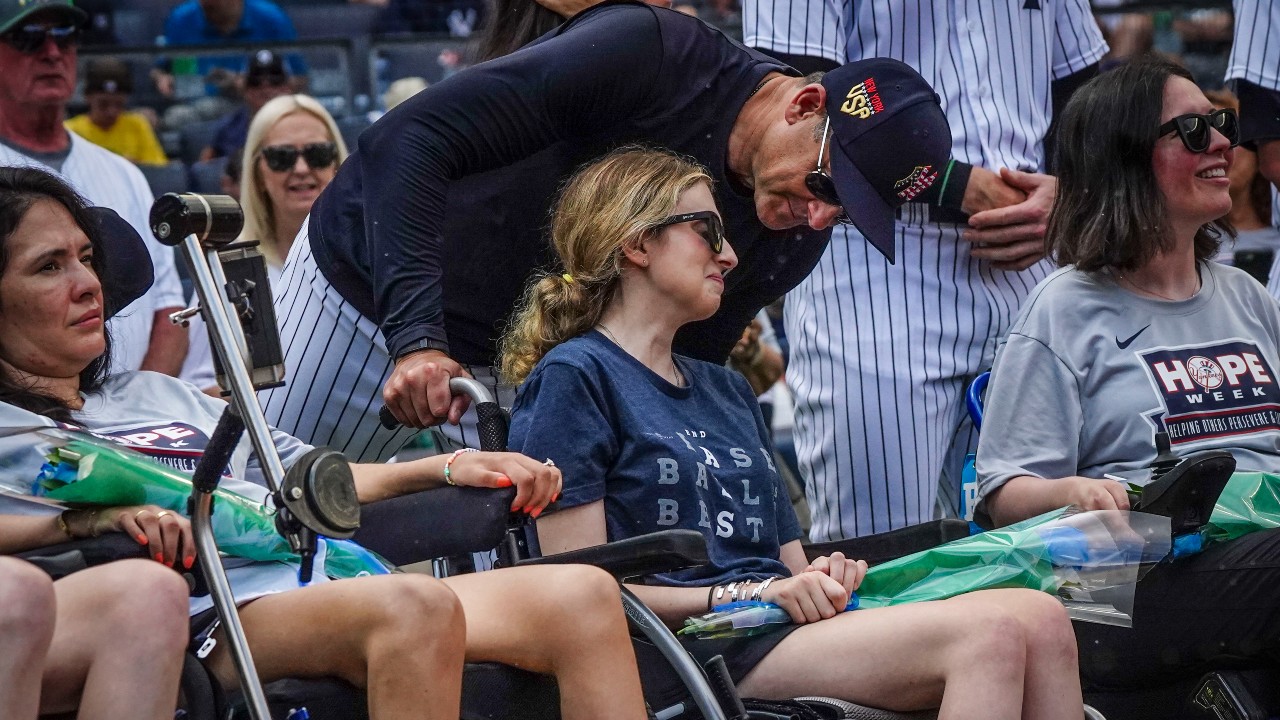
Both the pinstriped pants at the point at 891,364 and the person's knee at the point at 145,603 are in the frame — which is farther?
the pinstriped pants at the point at 891,364

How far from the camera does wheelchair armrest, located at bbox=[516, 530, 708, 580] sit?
2.51 meters

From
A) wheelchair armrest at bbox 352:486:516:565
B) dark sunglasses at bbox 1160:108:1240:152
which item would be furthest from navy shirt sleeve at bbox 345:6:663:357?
dark sunglasses at bbox 1160:108:1240:152

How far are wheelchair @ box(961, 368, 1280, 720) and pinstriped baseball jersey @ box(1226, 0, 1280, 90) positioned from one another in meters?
1.61

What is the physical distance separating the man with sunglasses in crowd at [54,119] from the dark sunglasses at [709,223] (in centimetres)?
251

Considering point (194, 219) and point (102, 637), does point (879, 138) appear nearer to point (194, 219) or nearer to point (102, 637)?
point (194, 219)

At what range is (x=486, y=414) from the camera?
2.94 m

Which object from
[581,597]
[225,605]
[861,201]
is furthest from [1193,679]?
[225,605]

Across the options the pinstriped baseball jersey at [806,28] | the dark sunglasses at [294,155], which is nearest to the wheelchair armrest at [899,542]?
the pinstriped baseball jersey at [806,28]

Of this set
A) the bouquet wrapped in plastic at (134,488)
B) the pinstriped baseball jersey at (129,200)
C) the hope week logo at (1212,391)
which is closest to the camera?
the bouquet wrapped in plastic at (134,488)

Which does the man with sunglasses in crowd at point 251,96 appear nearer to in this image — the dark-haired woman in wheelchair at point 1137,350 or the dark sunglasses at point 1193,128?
the dark-haired woman in wheelchair at point 1137,350

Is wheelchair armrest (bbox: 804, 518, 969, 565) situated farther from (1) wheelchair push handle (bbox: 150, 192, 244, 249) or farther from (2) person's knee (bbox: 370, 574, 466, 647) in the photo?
(1) wheelchair push handle (bbox: 150, 192, 244, 249)

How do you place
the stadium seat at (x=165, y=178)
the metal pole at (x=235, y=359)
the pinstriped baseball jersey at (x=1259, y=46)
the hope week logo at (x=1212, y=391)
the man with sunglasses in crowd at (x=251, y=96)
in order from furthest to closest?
the man with sunglasses in crowd at (x=251, y=96)
the stadium seat at (x=165, y=178)
the pinstriped baseball jersey at (x=1259, y=46)
the hope week logo at (x=1212, y=391)
the metal pole at (x=235, y=359)

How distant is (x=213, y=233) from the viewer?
225 cm

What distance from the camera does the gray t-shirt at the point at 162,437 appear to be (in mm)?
2625
